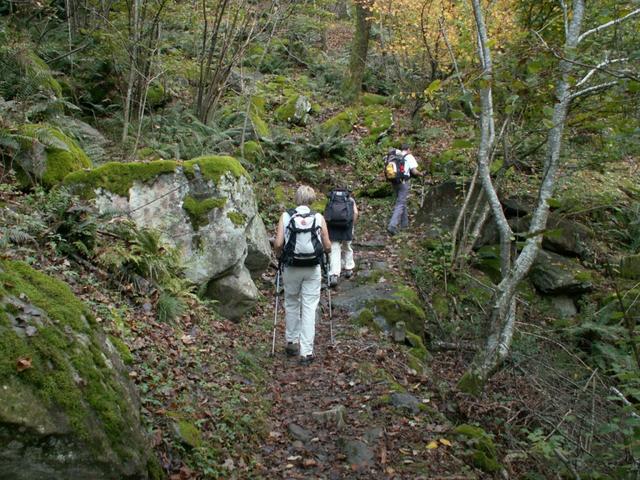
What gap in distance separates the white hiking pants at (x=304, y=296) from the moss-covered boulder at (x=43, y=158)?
141 inches

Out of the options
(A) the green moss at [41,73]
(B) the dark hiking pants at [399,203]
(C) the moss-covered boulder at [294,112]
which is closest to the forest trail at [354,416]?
(B) the dark hiking pants at [399,203]

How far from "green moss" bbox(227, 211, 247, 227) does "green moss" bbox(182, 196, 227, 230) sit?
27cm

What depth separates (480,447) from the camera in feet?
19.1

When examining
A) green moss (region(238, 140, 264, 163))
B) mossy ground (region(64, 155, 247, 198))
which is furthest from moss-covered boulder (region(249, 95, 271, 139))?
mossy ground (region(64, 155, 247, 198))

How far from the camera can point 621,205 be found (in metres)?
12.7

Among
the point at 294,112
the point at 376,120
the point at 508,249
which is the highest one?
the point at 294,112

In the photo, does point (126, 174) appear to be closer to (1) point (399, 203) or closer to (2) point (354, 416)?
(2) point (354, 416)

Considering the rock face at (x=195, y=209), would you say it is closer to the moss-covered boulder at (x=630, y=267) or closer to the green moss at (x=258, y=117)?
the green moss at (x=258, y=117)

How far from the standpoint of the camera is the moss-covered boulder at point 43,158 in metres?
7.83

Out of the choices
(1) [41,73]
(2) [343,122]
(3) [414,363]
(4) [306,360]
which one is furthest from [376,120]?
(4) [306,360]

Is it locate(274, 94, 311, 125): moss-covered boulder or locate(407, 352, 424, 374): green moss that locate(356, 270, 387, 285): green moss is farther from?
locate(274, 94, 311, 125): moss-covered boulder

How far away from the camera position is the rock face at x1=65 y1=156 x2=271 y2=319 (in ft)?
26.4

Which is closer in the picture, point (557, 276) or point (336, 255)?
point (336, 255)

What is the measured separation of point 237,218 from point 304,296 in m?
2.05
